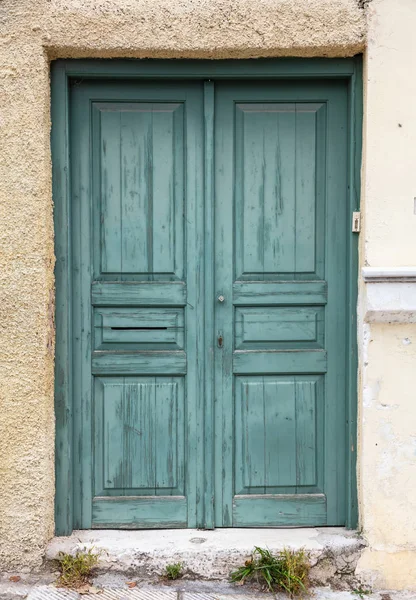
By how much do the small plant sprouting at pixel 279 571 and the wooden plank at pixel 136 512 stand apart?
1.48 feet

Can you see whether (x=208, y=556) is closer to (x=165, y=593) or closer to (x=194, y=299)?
(x=165, y=593)

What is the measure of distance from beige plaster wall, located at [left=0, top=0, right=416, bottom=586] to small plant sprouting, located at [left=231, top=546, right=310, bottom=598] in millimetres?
327

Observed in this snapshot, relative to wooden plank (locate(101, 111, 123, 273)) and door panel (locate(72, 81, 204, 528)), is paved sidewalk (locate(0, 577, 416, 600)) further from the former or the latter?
wooden plank (locate(101, 111, 123, 273))

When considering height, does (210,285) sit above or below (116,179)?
below

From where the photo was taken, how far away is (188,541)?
326cm

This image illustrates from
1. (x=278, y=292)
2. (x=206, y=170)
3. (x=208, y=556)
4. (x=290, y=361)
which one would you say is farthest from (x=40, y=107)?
(x=208, y=556)

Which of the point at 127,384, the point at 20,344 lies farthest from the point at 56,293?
the point at 127,384

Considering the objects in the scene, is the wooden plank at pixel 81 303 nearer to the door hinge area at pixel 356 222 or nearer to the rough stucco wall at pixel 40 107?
the rough stucco wall at pixel 40 107

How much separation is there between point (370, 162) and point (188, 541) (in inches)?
81.7

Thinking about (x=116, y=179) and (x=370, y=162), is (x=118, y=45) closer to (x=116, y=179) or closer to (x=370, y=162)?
(x=116, y=179)

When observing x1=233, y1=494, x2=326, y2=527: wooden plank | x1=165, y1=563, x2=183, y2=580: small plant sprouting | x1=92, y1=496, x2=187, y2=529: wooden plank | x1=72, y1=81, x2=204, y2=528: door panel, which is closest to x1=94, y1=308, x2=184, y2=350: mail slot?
x1=72, y1=81, x2=204, y2=528: door panel

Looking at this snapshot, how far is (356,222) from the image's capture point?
3.22 metres

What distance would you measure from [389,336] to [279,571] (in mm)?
1240

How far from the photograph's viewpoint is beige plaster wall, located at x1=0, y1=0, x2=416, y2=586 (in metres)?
3.06
